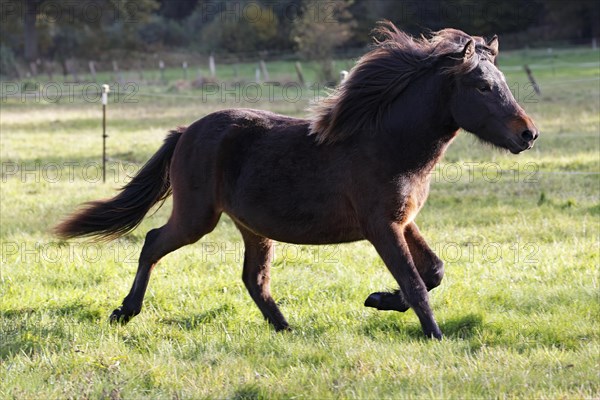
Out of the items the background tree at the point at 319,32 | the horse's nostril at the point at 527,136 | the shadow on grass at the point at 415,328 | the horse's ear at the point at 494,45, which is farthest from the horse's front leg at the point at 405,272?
the background tree at the point at 319,32

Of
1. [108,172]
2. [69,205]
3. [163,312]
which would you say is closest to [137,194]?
[163,312]

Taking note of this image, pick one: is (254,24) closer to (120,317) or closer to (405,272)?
(120,317)

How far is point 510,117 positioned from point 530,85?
25.8 meters

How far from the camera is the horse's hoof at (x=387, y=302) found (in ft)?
19.6

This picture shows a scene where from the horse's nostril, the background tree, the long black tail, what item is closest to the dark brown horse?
the horse's nostril

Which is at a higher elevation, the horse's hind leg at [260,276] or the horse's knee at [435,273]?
the horse's knee at [435,273]

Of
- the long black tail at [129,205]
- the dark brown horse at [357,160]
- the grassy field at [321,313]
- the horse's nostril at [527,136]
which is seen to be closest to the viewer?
the grassy field at [321,313]

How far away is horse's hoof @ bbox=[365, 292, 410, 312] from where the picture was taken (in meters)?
5.96

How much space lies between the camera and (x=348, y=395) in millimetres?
4500

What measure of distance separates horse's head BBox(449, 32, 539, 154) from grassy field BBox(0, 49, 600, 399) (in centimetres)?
135

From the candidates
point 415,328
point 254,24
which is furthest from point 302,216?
point 254,24

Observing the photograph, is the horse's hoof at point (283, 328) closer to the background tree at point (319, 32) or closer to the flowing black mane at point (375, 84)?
the flowing black mane at point (375, 84)

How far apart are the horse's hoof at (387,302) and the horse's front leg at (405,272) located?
1.10 feet

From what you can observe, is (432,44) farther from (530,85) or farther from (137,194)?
(530,85)
